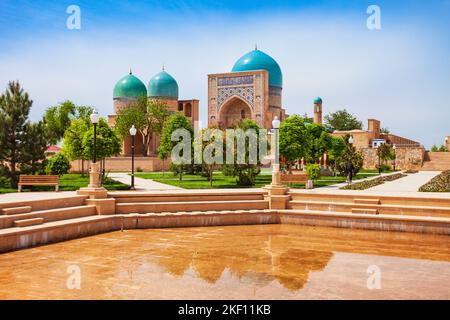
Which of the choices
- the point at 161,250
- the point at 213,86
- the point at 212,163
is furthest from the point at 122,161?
the point at 161,250

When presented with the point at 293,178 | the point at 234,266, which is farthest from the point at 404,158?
the point at 234,266

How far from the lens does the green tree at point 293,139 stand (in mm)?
24047

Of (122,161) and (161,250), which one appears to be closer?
(161,250)

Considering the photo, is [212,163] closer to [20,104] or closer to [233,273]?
[20,104]

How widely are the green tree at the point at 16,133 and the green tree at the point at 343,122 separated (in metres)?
64.5

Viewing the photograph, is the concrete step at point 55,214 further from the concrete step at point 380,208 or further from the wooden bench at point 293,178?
the wooden bench at point 293,178

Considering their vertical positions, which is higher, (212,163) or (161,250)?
(212,163)

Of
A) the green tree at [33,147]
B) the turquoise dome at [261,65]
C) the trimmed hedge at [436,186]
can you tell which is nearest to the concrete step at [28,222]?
the green tree at [33,147]

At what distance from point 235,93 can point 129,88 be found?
40.1 feet

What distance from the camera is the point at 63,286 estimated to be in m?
6.12

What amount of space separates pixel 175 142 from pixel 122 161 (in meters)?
15.8

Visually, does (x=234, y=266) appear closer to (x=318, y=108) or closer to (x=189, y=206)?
(x=189, y=206)
